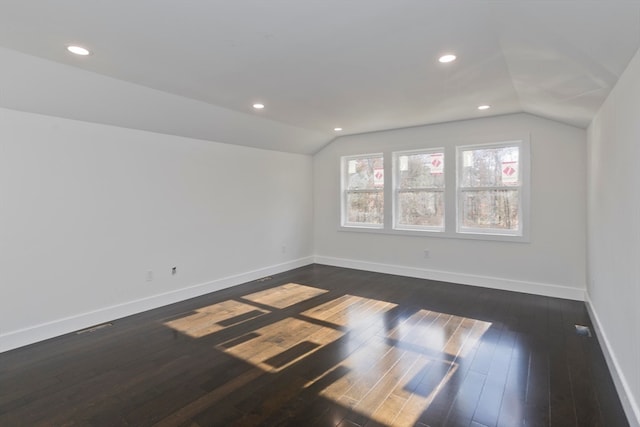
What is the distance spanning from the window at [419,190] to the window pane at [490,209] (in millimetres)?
373

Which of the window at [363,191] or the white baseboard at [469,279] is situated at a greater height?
the window at [363,191]

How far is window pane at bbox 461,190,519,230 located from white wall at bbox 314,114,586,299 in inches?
10.1

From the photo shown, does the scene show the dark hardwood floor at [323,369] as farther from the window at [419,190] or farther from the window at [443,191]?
the window at [419,190]

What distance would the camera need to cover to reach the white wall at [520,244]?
164 inches

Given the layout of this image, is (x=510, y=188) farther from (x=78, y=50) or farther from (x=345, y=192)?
(x=78, y=50)

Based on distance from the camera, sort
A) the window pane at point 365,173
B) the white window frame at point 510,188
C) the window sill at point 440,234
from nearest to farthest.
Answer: the white window frame at point 510,188 → the window sill at point 440,234 → the window pane at point 365,173

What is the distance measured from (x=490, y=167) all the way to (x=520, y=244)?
3.80 ft

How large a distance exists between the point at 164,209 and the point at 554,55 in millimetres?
4161

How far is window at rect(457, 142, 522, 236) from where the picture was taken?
4.61 meters

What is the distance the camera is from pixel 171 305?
13.6 ft

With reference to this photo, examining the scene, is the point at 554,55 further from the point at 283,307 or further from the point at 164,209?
the point at 164,209

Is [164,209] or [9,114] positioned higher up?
[9,114]

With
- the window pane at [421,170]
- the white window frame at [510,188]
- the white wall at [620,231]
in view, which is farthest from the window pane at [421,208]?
the white wall at [620,231]

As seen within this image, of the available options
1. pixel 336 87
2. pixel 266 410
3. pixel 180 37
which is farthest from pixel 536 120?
pixel 266 410
